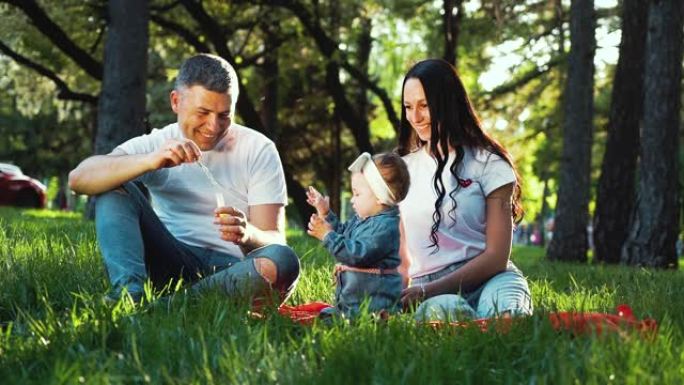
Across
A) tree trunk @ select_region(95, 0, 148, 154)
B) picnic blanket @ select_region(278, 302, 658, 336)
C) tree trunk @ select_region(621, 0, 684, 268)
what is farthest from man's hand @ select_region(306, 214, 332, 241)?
tree trunk @ select_region(95, 0, 148, 154)

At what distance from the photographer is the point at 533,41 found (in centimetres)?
2122

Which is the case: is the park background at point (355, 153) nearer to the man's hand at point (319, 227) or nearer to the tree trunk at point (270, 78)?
the tree trunk at point (270, 78)

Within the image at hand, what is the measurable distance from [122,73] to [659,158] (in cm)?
696

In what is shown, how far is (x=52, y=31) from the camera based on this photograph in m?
16.6

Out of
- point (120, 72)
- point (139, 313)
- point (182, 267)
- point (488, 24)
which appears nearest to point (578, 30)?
point (488, 24)

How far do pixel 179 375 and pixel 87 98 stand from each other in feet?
48.0

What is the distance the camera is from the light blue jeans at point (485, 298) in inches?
190

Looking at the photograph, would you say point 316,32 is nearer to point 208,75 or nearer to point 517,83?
point 517,83

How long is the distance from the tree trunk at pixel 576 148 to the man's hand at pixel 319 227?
36.7ft

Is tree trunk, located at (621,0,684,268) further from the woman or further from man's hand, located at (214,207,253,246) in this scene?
man's hand, located at (214,207,253,246)

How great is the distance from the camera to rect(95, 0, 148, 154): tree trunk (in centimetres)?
1383

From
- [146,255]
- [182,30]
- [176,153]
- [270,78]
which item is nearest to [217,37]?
[182,30]

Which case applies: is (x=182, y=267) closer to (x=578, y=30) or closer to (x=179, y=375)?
(x=179, y=375)

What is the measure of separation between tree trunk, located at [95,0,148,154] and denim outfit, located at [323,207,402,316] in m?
9.32
